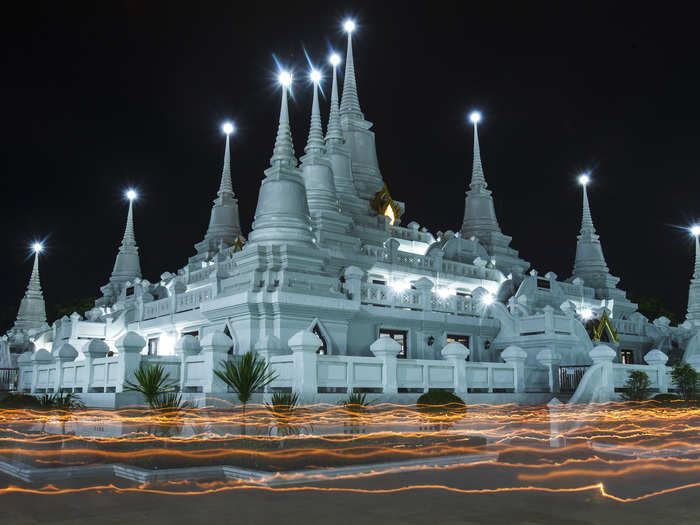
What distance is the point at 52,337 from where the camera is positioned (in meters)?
40.2

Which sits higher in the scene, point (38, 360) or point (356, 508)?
point (38, 360)

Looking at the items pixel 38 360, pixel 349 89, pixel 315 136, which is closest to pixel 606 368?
pixel 315 136

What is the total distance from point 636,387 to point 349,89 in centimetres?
2654

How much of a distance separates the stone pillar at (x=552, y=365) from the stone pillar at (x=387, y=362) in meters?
7.55

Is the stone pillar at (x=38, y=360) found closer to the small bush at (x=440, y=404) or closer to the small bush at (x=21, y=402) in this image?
the small bush at (x=21, y=402)

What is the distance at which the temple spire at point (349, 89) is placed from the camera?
44419mm

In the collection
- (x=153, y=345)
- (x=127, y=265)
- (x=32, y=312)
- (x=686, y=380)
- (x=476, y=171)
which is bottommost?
(x=686, y=380)

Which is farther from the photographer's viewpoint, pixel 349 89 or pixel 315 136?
→ pixel 349 89

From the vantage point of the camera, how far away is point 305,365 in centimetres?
1977

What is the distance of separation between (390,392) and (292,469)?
9.09 m

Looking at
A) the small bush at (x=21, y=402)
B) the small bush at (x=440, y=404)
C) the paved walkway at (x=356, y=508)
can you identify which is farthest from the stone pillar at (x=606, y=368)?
the small bush at (x=21, y=402)

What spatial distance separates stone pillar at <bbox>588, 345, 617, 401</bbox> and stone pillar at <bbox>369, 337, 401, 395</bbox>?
7.67 metres

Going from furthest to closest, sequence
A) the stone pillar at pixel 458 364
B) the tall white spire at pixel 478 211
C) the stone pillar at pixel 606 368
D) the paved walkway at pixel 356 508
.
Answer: the tall white spire at pixel 478 211 < the stone pillar at pixel 606 368 < the stone pillar at pixel 458 364 < the paved walkway at pixel 356 508

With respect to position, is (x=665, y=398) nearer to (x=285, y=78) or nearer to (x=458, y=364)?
(x=458, y=364)
